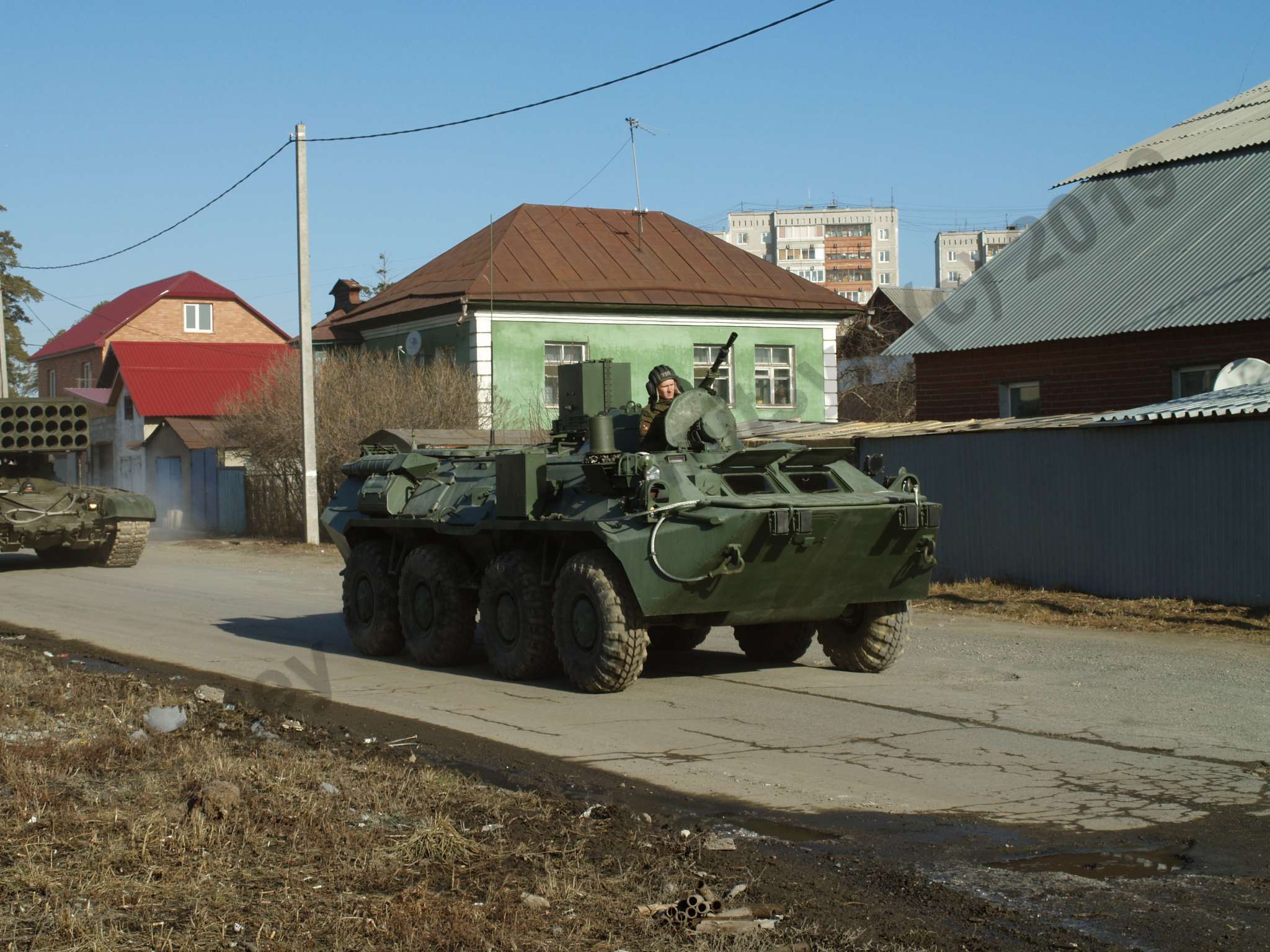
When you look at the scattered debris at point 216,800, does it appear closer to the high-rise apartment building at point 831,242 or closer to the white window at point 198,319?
the white window at point 198,319

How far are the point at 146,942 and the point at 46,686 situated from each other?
613 cm

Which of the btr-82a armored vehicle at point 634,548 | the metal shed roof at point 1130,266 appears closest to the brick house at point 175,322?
the metal shed roof at point 1130,266

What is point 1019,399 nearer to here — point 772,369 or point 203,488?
point 772,369

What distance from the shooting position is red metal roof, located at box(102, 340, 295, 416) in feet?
145

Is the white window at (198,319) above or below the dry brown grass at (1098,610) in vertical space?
above

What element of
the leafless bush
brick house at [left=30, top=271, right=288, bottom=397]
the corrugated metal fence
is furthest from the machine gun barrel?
brick house at [left=30, top=271, right=288, bottom=397]

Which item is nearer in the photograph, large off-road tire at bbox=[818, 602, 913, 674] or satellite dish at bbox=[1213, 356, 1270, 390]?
large off-road tire at bbox=[818, 602, 913, 674]

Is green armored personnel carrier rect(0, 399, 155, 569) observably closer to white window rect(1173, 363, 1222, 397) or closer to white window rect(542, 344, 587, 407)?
white window rect(542, 344, 587, 407)

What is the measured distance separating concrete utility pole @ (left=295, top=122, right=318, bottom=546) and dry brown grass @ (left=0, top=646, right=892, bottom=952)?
18370mm

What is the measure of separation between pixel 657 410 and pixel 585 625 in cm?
181

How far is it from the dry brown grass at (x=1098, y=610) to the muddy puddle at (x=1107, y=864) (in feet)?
25.9

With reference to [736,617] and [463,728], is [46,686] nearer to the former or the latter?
[463,728]

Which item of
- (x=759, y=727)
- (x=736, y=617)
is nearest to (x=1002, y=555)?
(x=736, y=617)

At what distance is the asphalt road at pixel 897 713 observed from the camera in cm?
721
